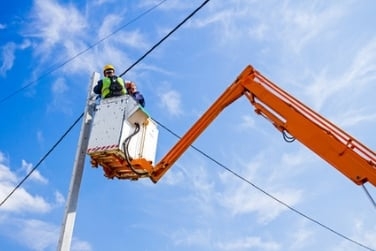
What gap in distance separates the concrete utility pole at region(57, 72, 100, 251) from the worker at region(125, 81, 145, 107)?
0.69 meters

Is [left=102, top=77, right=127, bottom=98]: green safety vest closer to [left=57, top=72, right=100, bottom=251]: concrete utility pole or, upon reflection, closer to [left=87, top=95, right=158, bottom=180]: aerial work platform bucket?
[left=87, top=95, right=158, bottom=180]: aerial work platform bucket

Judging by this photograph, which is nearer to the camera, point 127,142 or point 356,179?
point 356,179

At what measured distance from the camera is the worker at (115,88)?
7442mm

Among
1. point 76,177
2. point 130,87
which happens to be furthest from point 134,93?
point 76,177

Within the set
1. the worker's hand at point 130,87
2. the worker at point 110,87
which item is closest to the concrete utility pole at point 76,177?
the worker at point 110,87

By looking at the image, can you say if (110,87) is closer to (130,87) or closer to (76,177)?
(130,87)

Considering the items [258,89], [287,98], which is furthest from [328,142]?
[258,89]

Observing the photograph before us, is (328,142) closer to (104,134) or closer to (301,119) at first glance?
(301,119)

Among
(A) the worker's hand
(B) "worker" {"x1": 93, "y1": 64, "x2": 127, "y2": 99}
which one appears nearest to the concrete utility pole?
(B) "worker" {"x1": 93, "y1": 64, "x2": 127, "y2": 99}

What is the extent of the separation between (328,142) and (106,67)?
167 inches

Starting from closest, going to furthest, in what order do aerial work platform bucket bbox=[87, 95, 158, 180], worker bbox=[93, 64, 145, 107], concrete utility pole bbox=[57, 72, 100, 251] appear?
concrete utility pole bbox=[57, 72, 100, 251] < aerial work platform bucket bbox=[87, 95, 158, 180] < worker bbox=[93, 64, 145, 107]

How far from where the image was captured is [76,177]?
23.2 feet

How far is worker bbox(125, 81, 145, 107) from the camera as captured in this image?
740cm

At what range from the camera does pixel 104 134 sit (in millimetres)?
6957
